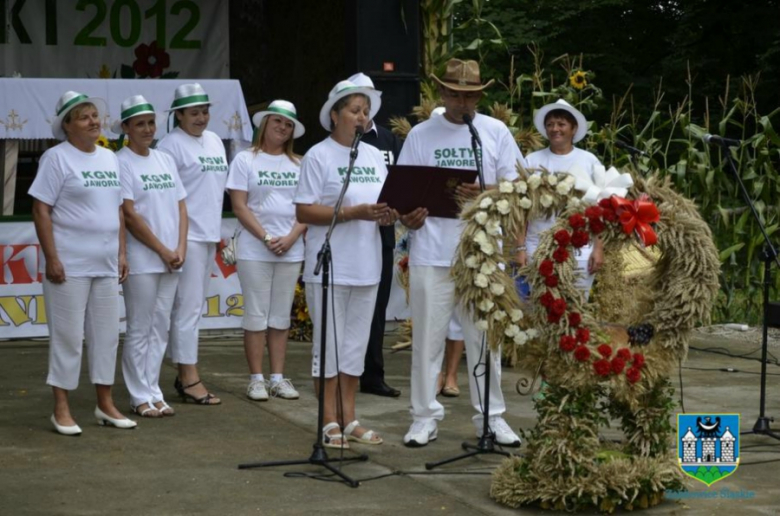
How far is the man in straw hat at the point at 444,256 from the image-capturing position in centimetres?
704

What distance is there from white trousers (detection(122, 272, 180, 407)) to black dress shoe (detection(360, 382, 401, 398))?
4.64 feet

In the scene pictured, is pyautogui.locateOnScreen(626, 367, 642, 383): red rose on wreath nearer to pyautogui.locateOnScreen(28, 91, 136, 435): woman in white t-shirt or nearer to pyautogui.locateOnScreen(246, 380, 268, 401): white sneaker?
pyautogui.locateOnScreen(28, 91, 136, 435): woman in white t-shirt

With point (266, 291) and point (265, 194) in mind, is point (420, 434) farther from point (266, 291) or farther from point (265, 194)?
point (265, 194)

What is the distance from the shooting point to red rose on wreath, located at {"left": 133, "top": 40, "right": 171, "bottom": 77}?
1456cm

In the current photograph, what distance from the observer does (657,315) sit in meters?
6.04

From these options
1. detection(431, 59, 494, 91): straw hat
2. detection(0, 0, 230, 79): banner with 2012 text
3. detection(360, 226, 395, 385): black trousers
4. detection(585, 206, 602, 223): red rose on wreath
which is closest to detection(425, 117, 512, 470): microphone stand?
detection(431, 59, 494, 91): straw hat

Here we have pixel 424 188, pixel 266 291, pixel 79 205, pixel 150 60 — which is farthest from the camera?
pixel 150 60

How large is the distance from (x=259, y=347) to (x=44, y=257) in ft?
5.58

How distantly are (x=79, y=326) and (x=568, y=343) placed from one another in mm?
2815

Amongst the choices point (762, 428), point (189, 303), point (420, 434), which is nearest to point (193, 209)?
point (189, 303)

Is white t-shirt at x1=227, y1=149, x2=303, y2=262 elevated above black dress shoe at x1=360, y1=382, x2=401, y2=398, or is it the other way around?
white t-shirt at x1=227, y1=149, x2=303, y2=262

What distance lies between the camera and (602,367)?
19.3 ft

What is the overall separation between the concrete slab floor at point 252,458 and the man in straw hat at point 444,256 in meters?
0.23

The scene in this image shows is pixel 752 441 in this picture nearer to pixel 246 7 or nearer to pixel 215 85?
pixel 215 85
